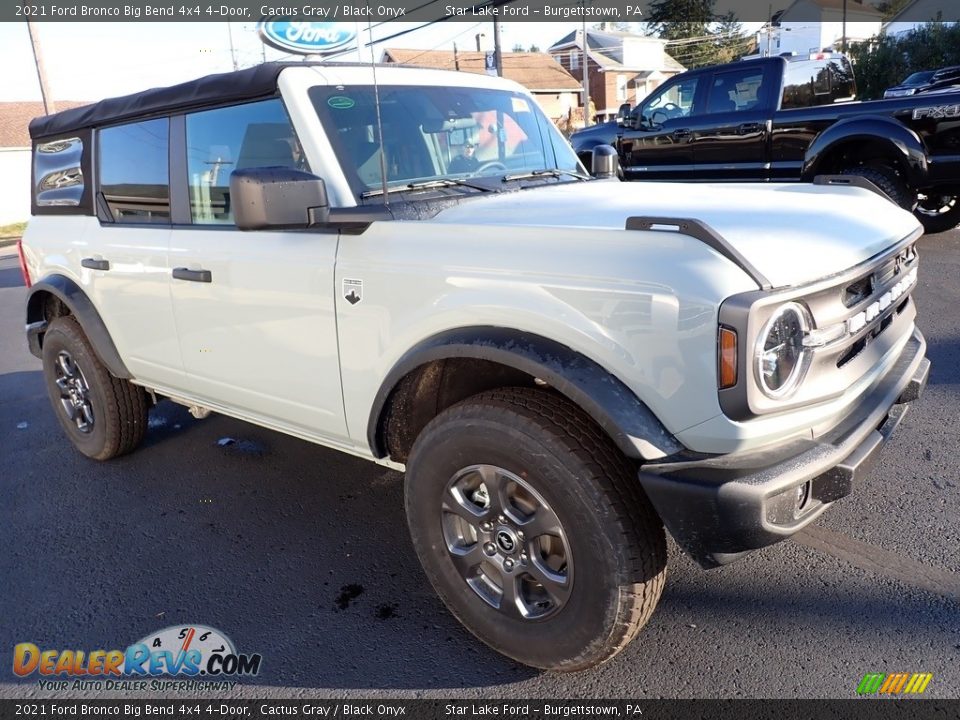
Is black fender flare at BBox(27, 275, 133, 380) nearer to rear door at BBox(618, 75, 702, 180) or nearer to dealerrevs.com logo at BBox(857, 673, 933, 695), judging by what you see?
dealerrevs.com logo at BBox(857, 673, 933, 695)

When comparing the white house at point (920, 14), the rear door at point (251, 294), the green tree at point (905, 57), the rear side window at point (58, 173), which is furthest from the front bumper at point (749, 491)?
the white house at point (920, 14)

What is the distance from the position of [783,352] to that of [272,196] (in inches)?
67.5

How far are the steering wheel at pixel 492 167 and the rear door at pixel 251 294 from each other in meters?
0.80

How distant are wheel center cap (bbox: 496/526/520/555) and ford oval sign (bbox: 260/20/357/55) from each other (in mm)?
2365

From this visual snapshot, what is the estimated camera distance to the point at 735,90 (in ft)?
30.7

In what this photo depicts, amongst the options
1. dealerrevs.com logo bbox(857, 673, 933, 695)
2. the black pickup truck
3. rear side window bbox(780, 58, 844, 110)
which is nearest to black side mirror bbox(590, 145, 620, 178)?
dealerrevs.com logo bbox(857, 673, 933, 695)

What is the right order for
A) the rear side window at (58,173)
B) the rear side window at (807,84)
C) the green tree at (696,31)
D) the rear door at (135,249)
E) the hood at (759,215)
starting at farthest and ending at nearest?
1. the green tree at (696,31)
2. the rear side window at (807,84)
3. the rear side window at (58,173)
4. the rear door at (135,249)
5. the hood at (759,215)

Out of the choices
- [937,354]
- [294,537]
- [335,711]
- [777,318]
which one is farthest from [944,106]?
[335,711]

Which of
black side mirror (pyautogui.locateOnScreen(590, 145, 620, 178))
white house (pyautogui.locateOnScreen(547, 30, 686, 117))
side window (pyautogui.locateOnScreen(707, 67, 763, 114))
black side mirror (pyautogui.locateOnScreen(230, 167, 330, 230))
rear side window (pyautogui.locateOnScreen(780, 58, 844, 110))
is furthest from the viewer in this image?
white house (pyautogui.locateOnScreen(547, 30, 686, 117))

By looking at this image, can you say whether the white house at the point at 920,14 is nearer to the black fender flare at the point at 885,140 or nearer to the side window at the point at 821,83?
the side window at the point at 821,83

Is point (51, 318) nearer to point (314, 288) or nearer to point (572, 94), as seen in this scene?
point (314, 288)

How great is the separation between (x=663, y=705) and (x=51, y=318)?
168 inches

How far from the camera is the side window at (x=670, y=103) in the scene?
988cm

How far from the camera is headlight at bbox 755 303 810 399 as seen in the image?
79.3 inches
